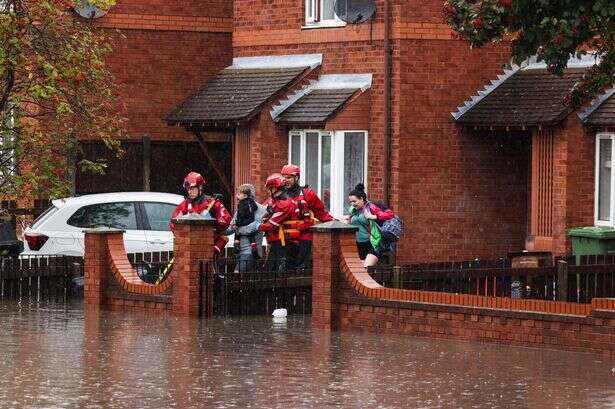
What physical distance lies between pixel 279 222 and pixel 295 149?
29.7ft

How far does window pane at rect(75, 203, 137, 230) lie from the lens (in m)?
26.2

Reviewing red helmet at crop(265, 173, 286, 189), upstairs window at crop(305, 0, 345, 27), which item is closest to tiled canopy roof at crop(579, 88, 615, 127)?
upstairs window at crop(305, 0, 345, 27)

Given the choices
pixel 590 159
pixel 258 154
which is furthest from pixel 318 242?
pixel 258 154

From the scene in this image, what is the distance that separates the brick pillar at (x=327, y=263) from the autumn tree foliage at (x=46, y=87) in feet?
20.0

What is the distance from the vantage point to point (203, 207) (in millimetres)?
21875

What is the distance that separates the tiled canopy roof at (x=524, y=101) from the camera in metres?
27.7

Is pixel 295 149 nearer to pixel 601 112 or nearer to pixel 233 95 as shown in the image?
pixel 233 95

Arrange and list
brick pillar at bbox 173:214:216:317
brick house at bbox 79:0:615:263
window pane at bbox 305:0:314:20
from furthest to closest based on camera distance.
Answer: window pane at bbox 305:0:314:20
brick house at bbox 79:0:615:263
brick pillar at bbox 173:214:216:317

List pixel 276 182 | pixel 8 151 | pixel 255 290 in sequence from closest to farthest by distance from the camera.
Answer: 1. pixel 255 290
2. pixel 276 182
3. pixel 8 151

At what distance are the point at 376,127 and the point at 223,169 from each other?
602cm

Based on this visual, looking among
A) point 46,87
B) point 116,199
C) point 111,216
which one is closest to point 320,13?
point 116,199

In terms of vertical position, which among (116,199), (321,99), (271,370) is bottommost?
(271,370)

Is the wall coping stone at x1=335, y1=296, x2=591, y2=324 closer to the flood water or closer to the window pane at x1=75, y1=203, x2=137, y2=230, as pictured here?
→ the flood water

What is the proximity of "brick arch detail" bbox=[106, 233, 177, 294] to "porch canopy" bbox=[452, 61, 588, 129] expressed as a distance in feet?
26.2
